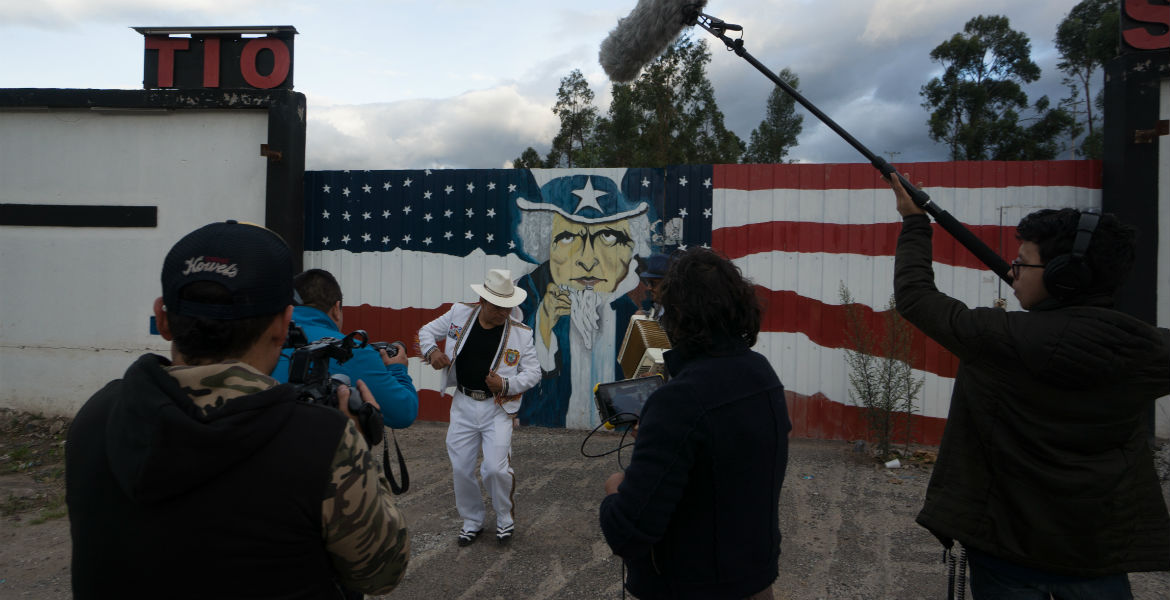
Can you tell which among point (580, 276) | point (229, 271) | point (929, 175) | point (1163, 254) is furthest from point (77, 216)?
point (1163, 254)

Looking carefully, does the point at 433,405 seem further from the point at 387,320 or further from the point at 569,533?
the point at 569,533

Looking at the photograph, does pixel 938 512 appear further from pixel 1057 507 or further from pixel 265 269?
pixel 265 269

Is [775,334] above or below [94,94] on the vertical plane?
below

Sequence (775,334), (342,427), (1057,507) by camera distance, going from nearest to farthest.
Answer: (342,427)
(1057,507)
(775,334)

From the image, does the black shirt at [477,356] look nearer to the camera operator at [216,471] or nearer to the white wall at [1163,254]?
the camera operator at [216,471]

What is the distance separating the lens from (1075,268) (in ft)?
6.07

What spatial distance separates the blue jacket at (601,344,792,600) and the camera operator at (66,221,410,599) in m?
0.70

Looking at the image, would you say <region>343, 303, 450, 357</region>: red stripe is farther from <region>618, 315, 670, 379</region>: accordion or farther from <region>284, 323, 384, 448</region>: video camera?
<region>284, 323, 384, 448</region>: video camera

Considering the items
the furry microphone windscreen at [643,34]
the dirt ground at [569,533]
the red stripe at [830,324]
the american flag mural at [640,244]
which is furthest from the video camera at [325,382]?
the red stripe at [830,324]

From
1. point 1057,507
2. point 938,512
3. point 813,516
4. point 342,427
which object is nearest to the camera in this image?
point 342,427

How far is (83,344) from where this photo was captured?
755cm

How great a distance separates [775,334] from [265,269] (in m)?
6.20

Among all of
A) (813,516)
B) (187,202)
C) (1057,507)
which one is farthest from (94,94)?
(1057,507)

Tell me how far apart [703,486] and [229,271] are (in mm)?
1289
